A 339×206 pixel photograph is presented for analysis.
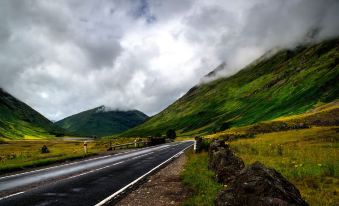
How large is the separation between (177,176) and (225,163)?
3.77m

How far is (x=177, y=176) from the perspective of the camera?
19250 millimetres

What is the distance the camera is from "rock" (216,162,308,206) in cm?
Answer: 851

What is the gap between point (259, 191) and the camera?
29.2ft

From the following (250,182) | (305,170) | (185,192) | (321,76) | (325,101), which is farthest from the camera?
(321,76)

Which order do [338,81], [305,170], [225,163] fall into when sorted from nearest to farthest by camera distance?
1. [225,163]
2. [305,170]
3. [338,81]

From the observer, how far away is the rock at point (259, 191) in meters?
8.51

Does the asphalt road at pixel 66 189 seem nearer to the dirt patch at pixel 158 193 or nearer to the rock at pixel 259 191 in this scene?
the dirt patch at pixel 158 193

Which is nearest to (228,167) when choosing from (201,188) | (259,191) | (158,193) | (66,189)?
(201,188)

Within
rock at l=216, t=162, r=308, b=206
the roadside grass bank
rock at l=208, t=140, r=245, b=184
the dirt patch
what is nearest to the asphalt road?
the dirt patch

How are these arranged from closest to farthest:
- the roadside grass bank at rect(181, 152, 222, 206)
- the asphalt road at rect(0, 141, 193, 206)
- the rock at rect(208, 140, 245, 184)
A: 1. the roadside grass bank at rect(181, 152, 222, 206)
2. the asphalt road at rect(0, 141, 193, 206)
3. the rock at rect(208, 140, 245, 184)

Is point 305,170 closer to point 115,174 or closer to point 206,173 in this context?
point 206,173

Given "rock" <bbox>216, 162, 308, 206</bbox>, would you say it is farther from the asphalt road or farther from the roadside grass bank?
the asphalt road

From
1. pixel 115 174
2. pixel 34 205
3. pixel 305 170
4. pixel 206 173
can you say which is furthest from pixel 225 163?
pixel 34 205

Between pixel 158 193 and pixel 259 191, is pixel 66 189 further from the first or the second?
pixel 259 191
